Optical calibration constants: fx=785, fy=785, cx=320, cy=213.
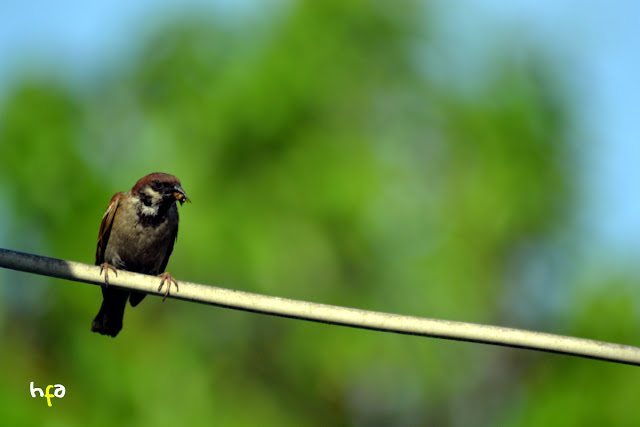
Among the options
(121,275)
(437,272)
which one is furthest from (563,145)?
(121,275)

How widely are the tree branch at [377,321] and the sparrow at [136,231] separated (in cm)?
336

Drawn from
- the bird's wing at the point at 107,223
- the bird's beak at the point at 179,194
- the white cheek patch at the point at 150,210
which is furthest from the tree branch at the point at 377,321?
the bird's wing at the point at 107,223

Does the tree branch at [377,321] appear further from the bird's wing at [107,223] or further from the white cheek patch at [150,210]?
the bird's wing at [107,223]

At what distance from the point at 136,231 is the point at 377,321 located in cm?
417

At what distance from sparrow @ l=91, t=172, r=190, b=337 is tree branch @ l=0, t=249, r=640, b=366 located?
3.36 metres

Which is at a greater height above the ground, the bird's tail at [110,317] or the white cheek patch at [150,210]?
the white cheek patch at [150,210]

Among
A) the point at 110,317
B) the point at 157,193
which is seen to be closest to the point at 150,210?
the point at 157,193

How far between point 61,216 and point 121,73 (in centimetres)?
372

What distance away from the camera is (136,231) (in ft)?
24.0

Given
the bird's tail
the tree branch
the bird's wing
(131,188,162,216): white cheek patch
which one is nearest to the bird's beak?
(131,188,162,216): white cheek patch

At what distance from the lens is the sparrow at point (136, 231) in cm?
722

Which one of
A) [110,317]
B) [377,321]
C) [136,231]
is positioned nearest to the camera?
[377,321]

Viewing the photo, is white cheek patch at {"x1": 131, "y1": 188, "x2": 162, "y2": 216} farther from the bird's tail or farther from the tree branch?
the tree branch

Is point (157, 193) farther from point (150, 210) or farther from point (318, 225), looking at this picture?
point (318, 225)
